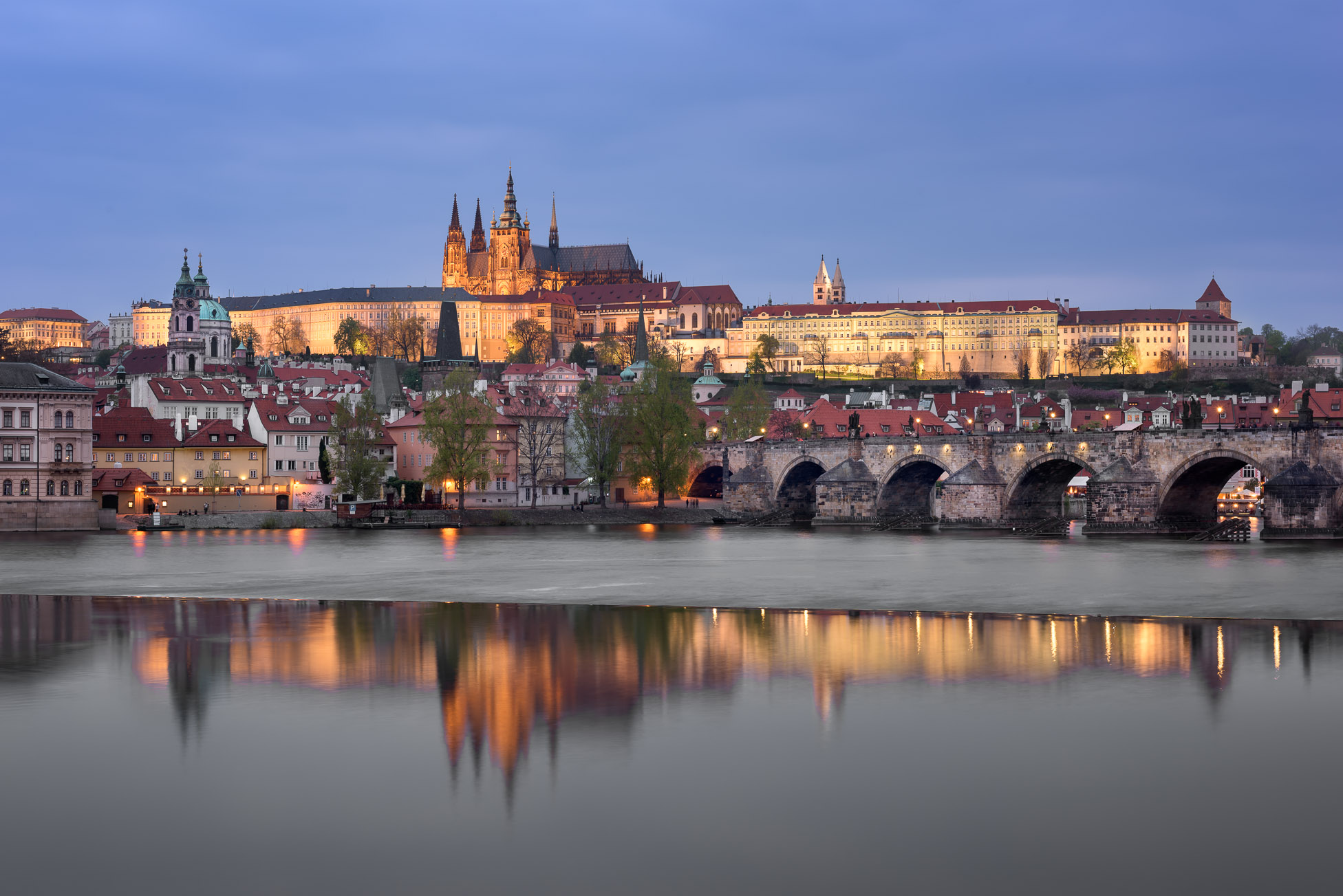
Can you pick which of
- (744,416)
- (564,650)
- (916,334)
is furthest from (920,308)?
(564,650)

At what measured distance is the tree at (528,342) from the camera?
158 metres

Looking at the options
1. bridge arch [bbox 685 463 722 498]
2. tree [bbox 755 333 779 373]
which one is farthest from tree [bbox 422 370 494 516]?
tree [bbox 755 333 779 373]

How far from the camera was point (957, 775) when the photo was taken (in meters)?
15.0

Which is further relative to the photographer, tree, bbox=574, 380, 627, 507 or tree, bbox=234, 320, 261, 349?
tree, bbox=234, 320, 261, 349

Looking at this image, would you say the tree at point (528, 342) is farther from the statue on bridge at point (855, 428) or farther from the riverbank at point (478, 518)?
the riverbank at point (478, 518)

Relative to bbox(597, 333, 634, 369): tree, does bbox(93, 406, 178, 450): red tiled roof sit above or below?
below

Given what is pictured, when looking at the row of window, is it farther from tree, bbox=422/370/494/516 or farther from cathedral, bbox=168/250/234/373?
cathedral, bbox=168/250/234/373

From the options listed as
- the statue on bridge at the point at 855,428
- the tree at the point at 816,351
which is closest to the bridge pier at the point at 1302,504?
the statue on bridge at the point at 855,428

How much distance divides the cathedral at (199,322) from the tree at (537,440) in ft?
188

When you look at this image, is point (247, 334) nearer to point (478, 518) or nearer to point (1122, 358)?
point (1122, 358)

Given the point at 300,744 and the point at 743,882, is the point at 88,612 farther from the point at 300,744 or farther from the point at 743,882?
the point at 743,882

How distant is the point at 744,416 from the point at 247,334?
120 m

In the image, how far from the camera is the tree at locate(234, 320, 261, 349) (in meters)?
175

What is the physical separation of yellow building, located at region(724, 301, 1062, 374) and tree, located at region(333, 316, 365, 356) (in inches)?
1626
